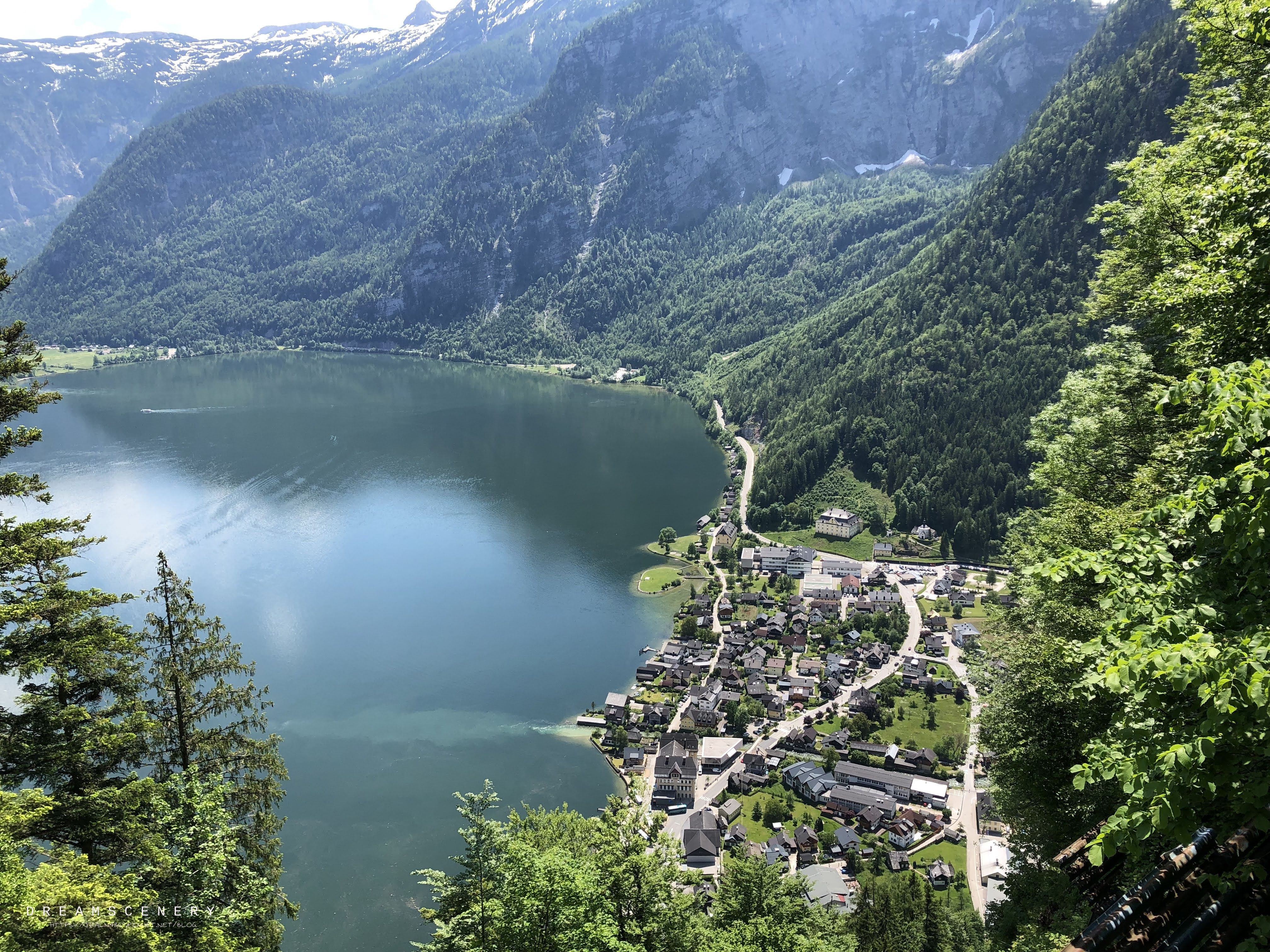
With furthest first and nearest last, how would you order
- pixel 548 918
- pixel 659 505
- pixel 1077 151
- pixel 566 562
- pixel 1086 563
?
pixel 1077 151 → pixel 659 505 → pixel 566 562 → pixel 548 918 → pixel 1086 563

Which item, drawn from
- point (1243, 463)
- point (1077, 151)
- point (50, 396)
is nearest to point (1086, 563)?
point (1243, 463)

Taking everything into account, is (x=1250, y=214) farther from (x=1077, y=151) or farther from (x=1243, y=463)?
(x=1077, y=151)

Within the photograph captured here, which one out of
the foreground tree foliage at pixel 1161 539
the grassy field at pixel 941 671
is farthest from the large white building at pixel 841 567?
the foreground tree foliage at pixel 1161 539

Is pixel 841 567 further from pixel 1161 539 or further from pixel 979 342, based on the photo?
pixel 1161 539

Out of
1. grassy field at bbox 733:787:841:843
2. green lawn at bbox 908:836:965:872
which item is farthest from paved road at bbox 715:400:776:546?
green lawn at bbox 908:836:965:872

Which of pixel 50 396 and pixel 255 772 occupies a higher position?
pixel 50 396

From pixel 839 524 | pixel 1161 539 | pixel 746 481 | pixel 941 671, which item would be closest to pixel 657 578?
pixel 839 524
